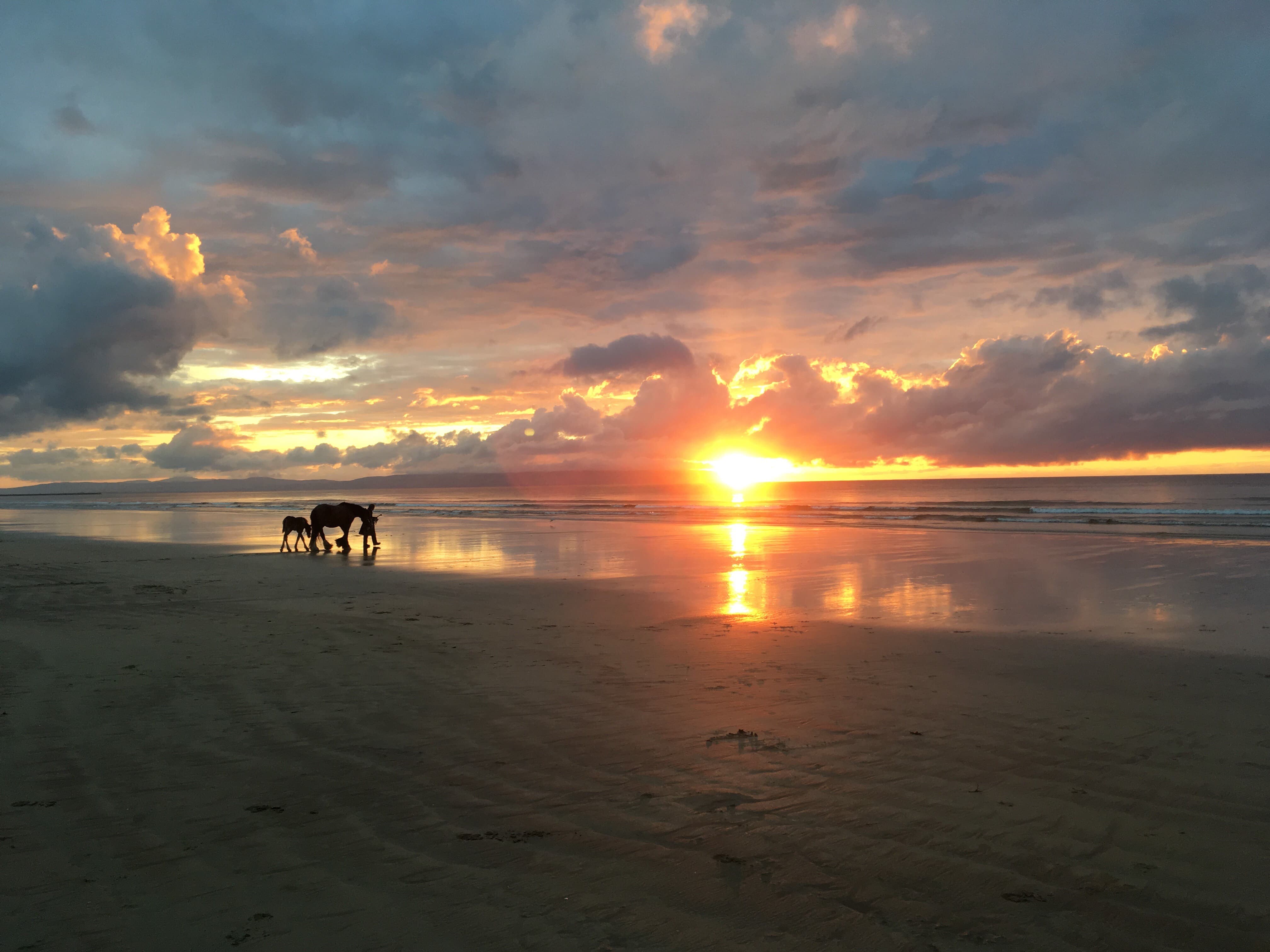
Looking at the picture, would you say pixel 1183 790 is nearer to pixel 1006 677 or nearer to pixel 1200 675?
pixel 1006 677

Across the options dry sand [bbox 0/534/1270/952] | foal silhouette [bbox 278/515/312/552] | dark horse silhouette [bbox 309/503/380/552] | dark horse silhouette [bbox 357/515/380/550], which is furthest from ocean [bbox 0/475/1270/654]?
dry sand [bbox 0/534/1270/952]

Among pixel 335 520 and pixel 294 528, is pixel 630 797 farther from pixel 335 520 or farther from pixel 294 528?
pixel 294 528

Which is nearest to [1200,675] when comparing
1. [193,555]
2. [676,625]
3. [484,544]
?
[676,625]

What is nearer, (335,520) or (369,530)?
(335,520)

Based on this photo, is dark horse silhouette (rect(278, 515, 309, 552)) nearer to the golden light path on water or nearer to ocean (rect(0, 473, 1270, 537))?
the golden light path on water

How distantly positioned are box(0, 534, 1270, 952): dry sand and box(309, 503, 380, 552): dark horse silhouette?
14.9 m

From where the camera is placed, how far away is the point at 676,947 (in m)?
3.43

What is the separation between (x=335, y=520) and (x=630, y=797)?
22.2 metres

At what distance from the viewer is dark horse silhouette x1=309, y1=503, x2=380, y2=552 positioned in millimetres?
24438

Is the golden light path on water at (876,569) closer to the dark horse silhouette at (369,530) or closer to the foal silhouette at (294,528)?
the dark horse silhouette at (369,530)

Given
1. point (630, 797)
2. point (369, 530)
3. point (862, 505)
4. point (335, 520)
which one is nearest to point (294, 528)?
point (335, 520)

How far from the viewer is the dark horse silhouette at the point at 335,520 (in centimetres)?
2444

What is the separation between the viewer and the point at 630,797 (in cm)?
502

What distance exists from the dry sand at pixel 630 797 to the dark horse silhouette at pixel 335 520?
14856 mm
